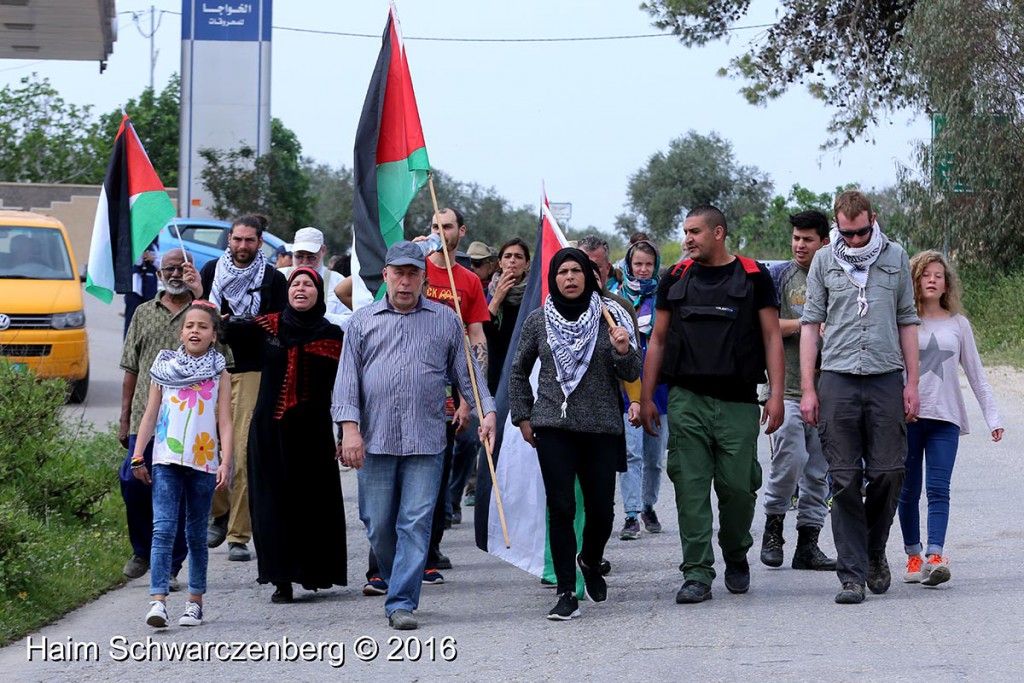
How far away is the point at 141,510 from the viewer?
9.05 m

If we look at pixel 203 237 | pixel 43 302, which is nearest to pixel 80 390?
pixel 43 302

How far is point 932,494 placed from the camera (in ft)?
28.4

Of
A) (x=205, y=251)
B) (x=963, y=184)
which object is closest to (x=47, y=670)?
(x=205, y=251)

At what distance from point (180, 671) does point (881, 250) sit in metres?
4.26

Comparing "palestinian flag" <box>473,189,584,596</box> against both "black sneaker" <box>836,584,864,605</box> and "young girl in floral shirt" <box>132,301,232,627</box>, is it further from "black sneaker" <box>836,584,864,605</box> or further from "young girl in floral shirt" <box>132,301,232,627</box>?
"young girl in floral shirt" <box>132,301,232,627</box>

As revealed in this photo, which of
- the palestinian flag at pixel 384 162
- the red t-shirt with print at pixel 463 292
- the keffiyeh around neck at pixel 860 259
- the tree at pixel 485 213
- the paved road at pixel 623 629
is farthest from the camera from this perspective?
the tree at pixel 485 213

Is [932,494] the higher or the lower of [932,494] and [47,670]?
the higher

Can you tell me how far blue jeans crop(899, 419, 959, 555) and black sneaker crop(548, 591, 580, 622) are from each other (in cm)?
208

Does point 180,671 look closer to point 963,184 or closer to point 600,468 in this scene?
point 600,468

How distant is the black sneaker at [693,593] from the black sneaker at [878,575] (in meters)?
0.90

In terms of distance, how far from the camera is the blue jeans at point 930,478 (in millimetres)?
8625

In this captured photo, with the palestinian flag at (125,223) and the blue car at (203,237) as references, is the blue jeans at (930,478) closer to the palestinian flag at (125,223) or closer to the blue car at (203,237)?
the palestinian flag at (125,223)

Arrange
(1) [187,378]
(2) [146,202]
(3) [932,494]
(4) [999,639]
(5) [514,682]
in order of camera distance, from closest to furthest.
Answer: (5) [514,682] → (4) [999,639] → (1) [187,378] → (3) [932,494] → (2) [146,202]

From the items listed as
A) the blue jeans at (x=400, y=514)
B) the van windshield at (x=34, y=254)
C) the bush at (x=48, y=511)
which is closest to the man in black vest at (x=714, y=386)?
the blue jeans at (x=400, y=514)
